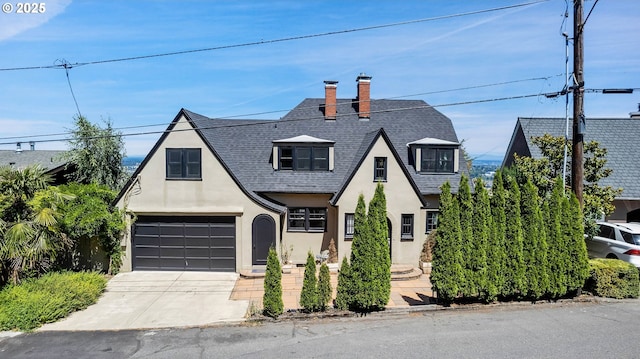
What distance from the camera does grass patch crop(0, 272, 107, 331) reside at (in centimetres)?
1089

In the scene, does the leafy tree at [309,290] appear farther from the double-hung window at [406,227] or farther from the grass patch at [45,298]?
the double-hung window at [406,227]

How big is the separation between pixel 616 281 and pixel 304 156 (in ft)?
42.0

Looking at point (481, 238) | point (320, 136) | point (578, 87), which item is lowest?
point (481, 238)

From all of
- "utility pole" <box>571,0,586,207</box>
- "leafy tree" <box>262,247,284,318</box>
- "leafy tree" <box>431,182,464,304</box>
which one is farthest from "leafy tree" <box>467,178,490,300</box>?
"leafy tree" <box>262,247,284,318</box>

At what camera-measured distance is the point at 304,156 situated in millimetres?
19344

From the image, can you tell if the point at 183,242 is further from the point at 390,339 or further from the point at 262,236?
the point at 390,339

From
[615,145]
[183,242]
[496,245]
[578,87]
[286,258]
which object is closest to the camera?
[496,245]

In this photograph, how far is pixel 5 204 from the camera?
12.5 m

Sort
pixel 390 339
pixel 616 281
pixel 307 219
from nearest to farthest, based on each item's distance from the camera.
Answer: pixel 390 339 → pixel 616 281 → pixel 307 219

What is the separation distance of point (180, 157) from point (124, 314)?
6.91m

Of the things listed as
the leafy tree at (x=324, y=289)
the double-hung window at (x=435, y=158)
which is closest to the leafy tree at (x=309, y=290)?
the leafy tree at (x=324, y=289)

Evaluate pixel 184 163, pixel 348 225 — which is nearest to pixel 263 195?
pixel 184 163

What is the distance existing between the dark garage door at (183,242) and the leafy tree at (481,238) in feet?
32.1

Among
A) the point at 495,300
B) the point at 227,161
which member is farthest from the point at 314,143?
the point at 495,300
